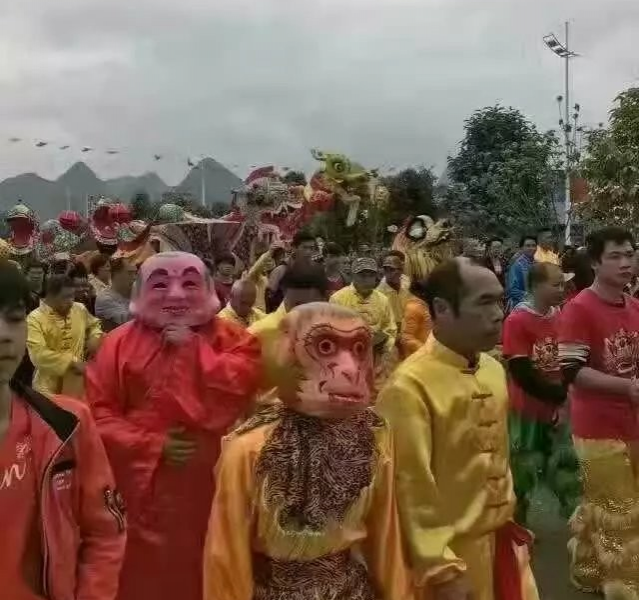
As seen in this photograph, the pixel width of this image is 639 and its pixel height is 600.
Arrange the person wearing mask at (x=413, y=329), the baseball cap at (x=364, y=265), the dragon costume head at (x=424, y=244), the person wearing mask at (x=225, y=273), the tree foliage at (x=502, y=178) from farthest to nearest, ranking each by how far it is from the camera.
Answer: the tree foliage at (x=502, y=178), the dragon costume head at (x=424, y=244), the person wearing mask at (x=225, y=273), the baseball cap at (x=364, y=265), the person wearing mask at (x=413, y=329)

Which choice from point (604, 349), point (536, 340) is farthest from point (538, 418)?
point (604, 349)

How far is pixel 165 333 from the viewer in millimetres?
3754

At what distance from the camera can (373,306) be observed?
7852mm

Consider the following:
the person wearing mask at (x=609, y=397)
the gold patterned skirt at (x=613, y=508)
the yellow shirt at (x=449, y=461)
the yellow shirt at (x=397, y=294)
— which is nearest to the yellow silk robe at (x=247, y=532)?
the yellow shirt at (x=449, y=461)

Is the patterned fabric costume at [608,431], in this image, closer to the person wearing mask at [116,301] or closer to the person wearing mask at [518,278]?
the person wearing mask at [116,301]

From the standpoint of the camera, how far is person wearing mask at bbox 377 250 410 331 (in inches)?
348

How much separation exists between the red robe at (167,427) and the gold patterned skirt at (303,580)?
3.53 ft

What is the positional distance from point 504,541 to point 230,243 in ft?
33.9

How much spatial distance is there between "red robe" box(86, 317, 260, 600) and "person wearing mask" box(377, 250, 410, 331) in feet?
16.6

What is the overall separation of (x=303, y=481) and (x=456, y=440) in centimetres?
67

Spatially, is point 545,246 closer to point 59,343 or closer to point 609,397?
point 59,343

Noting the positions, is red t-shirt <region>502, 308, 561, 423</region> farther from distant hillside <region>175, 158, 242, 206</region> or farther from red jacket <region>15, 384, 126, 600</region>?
distant hillside <region>175, 158, 242, 206</region>

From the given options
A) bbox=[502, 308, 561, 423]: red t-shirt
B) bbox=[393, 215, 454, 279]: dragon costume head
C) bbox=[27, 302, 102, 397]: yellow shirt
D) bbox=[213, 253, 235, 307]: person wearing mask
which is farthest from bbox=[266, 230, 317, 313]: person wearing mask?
bbox=[502, 308, 561, 423]: red t-shirt

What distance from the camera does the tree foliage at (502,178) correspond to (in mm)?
24906
